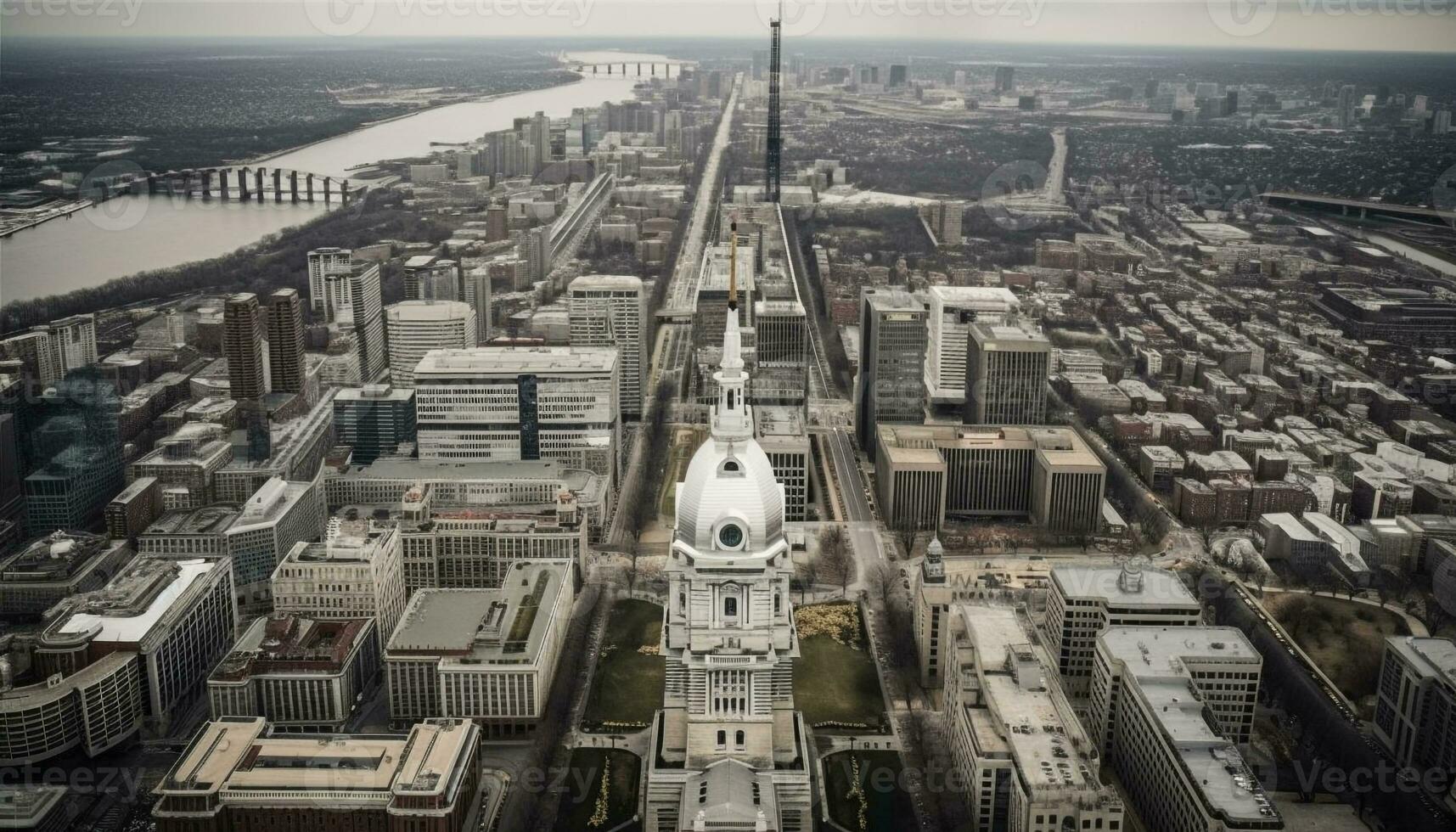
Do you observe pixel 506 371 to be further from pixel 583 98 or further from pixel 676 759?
pixel 583 98

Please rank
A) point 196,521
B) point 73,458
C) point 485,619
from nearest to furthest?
point 485,619 → point 196,521 → point 73,458

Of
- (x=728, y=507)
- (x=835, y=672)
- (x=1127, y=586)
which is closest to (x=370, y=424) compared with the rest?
(x=835, y=672)

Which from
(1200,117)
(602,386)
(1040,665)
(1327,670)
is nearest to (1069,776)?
(1040,665)

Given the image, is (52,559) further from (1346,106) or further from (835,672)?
(1346,106)

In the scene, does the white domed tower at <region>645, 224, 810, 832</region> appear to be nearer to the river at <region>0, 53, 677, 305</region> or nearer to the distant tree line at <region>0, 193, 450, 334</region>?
the river at <region>0, 53, 677, 305</region>

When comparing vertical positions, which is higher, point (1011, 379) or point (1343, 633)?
point (1011, 379)

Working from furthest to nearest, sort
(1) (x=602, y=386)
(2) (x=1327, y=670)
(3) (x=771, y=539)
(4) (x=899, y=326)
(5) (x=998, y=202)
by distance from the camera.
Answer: (5) (x=998, y=202) → (4) (x=899, y=326) → (1) (x=602, y=386) → (2) (x=1327, y=670) → (3) (x=771, y=539)

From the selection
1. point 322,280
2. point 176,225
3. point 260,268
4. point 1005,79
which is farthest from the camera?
point 1005,79
